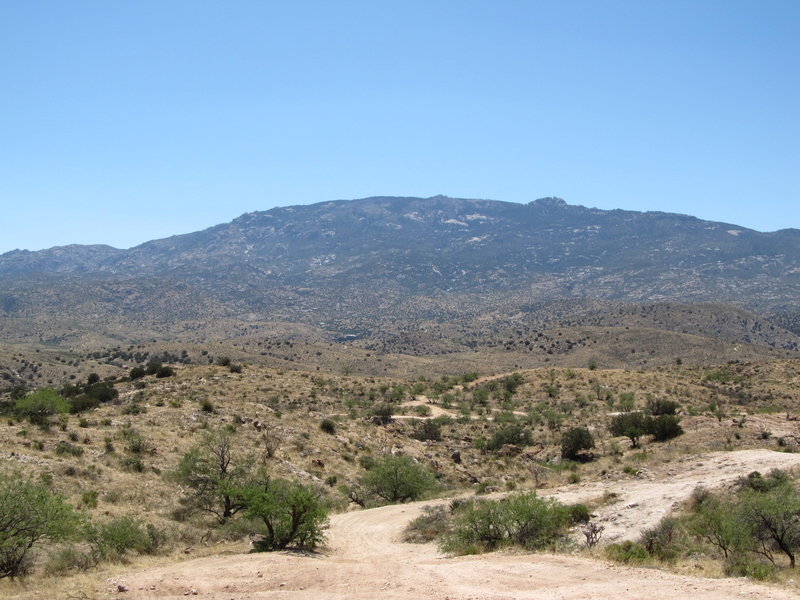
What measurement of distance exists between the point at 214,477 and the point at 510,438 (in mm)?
23396

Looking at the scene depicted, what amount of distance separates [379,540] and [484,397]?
41.3m

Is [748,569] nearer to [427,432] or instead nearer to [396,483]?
[396,483]

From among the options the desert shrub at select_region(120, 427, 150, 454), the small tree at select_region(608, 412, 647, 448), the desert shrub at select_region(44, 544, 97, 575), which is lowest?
the small tree at select_region(608, 412, 647, 448)

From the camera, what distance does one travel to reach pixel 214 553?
19.2 m

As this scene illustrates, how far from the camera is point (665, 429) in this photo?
36.8 meters

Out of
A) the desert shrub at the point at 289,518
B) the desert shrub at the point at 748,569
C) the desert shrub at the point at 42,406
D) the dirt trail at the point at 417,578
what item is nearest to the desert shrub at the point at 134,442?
the desert shrub at the point at 42,406

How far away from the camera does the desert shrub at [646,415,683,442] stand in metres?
36.7

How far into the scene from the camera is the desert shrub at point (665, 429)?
120 feet

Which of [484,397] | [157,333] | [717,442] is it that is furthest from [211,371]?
[157,333]

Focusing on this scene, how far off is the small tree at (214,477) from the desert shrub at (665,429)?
78.3 ft

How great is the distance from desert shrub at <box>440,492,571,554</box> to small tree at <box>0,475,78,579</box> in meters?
10.9

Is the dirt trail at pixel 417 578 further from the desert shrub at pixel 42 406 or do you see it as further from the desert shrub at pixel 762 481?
the desert shrub at pixel 42 406

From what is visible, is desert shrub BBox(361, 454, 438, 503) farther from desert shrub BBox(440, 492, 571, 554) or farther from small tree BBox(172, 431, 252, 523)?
desert shrub BBox(440, 492, 571, 554)

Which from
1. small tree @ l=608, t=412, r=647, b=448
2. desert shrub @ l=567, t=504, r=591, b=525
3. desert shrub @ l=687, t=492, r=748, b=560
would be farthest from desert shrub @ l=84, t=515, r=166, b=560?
small tree @ l=608, t=412, r=647, b=448
